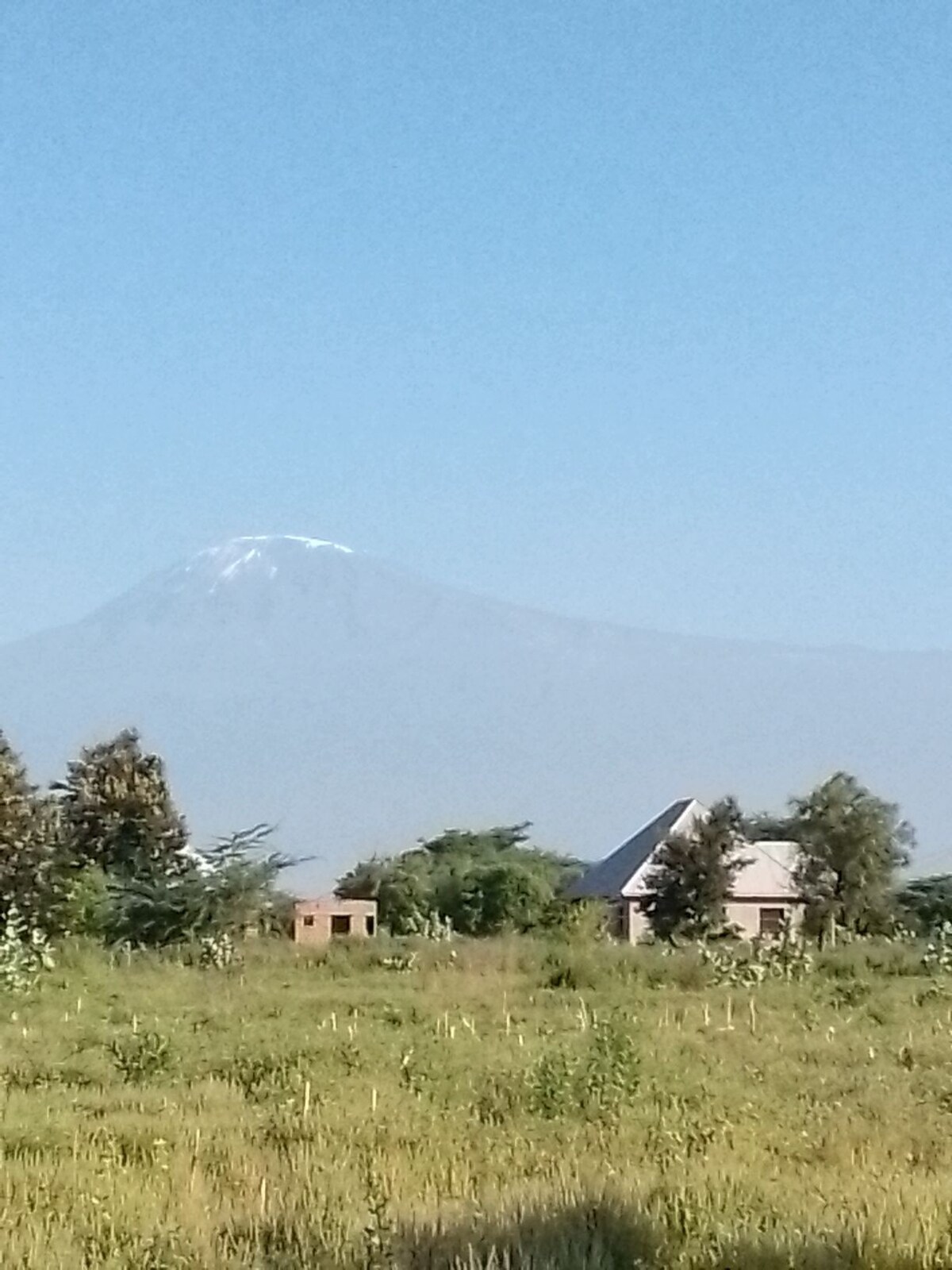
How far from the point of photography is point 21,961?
20719 mm

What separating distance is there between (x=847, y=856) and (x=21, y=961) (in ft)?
74.0

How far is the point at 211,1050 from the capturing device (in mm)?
12516

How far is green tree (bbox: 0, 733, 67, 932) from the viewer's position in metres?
32.7

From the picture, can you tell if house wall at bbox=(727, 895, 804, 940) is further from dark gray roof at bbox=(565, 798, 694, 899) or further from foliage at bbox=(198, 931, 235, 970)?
foliage at bbox=(198, 931, 235, 970)

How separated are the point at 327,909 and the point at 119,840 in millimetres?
5584

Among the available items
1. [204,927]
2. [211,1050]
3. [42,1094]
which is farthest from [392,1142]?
[204,927]

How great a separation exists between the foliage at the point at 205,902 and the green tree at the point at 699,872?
7.71 metres

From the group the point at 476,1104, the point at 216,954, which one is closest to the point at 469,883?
the point at 216,954

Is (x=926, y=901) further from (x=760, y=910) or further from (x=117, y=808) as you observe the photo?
(x=117, y=808)

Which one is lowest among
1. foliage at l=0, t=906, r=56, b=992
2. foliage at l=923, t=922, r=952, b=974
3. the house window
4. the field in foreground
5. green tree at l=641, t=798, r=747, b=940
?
the field in foreground

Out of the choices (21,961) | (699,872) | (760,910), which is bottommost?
(21,961)

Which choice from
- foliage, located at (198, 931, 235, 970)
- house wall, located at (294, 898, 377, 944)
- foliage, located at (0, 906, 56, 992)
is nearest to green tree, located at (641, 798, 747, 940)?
house wall, located at (294, 898, 377, 944)

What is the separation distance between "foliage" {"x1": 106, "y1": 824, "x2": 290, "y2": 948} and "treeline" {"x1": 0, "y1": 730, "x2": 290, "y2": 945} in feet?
0.06

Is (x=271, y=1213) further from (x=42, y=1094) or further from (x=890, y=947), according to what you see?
(x=890, y=947)
